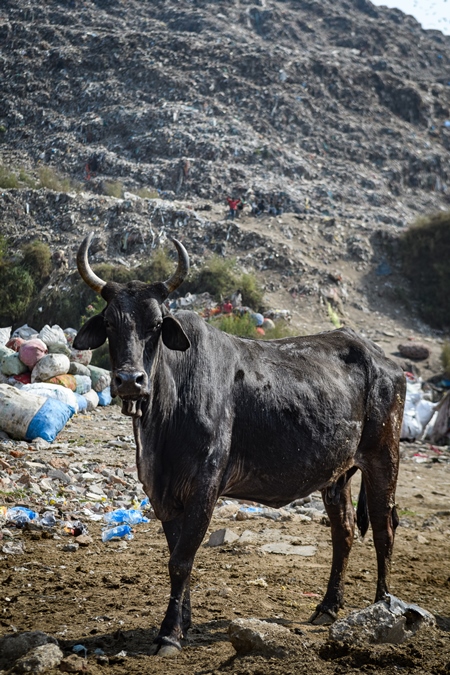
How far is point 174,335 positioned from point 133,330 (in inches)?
11.1

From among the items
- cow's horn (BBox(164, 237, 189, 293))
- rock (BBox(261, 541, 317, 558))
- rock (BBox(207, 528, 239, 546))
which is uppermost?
cow's horn (BBox(164, 237, 189, 293))

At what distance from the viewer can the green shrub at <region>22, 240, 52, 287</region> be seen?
24109mm

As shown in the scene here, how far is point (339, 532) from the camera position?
507 centimetres

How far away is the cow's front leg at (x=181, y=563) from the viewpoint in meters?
3.78

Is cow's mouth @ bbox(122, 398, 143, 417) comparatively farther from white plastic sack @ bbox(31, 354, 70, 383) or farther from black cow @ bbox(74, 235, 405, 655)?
A: white plastic sack @ bbox(31, 354, 70, 383)

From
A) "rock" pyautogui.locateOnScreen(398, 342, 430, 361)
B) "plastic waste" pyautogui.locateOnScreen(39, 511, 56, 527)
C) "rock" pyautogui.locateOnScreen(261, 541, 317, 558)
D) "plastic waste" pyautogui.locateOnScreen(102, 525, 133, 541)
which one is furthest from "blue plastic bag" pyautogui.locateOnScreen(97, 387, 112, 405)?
"rock" pyautogui.locateOnScreen(398, 342, 430, 361)

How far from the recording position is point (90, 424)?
37.6 feet

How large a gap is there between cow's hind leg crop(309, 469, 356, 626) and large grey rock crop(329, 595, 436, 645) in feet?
2.57

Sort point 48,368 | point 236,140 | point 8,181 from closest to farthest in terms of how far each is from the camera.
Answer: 1. point 48,368
2. point 8,181
3. point 236,140

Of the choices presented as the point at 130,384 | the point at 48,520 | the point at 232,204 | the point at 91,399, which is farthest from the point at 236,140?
the point at 130,384

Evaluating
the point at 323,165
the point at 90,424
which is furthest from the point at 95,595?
the point at 323,165

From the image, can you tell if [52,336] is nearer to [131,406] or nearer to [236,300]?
[236,300]

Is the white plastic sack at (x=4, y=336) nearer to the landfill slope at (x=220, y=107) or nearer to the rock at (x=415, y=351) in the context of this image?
the rock at (x=415, y=351)

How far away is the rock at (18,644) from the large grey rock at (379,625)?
4.94ft
